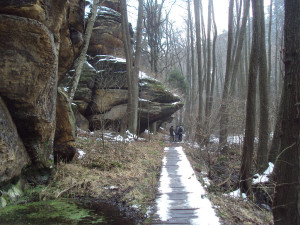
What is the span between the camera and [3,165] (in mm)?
4754

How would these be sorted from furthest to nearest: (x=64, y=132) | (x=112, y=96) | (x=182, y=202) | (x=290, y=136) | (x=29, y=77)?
(x=112, y=96) → (x=64, y=132) → (x=29, y=77) → (x=182, y=202) → (x=290, y=136)

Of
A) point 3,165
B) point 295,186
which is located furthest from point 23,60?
point 295,186

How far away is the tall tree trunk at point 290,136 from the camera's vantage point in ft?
11.1

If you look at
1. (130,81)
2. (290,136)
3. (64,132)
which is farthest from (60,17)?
(130,81)

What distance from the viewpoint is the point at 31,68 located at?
5547mm

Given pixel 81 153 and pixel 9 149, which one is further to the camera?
pixel 81 153

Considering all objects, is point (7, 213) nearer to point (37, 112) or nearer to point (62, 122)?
point (37, 112)

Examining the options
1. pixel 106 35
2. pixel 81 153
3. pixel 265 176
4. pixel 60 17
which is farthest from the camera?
pixel 106 35

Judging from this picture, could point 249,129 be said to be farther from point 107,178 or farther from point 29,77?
point 29,77

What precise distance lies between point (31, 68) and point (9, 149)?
1808mm

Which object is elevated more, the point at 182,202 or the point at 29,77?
the point at 29,77

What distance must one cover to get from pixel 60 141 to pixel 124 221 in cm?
412

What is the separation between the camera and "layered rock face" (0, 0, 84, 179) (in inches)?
207

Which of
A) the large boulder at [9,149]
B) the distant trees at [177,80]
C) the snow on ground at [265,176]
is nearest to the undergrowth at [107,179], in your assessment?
the large boulder at [9,149]
